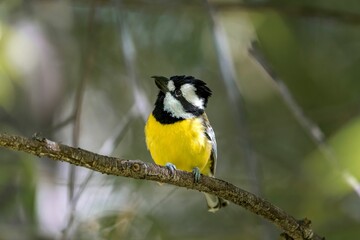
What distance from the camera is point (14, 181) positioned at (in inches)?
187

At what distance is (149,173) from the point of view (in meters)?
2.42

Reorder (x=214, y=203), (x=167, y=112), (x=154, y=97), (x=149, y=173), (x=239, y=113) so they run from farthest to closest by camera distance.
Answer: (x=154, y=97)
(x=214, y=203)
(x=167, y=112)
(x=239, y=113)
(x=149, y=173)

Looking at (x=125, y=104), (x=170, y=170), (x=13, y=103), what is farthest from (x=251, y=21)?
(x=170, y=170)

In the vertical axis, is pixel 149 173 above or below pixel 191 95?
below

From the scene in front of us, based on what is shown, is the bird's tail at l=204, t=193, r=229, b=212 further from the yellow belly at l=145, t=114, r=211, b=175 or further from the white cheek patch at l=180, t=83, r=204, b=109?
the white cheek patch at l=180, t=83, r=204, b=109

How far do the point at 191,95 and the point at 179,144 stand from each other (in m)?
0.27

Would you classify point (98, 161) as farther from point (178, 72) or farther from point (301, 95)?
point (301, 95)

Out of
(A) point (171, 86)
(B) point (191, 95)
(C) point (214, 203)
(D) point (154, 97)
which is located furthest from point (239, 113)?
(D) point (154, 97)

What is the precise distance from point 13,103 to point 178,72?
125 centimetres

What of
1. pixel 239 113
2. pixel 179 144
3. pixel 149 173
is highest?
pixel 239 113

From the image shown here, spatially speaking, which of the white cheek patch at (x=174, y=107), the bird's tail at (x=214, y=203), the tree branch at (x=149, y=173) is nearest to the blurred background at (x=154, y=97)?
the bird's tail at (x=214, y=203)

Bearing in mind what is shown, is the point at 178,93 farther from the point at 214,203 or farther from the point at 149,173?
the point at 149,173

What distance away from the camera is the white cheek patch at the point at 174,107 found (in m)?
3.42

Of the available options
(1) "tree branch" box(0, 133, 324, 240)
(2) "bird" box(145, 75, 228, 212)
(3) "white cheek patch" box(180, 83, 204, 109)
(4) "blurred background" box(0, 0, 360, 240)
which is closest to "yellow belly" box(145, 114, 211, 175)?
(2) "bird" box(145, 75, 228, 212)
